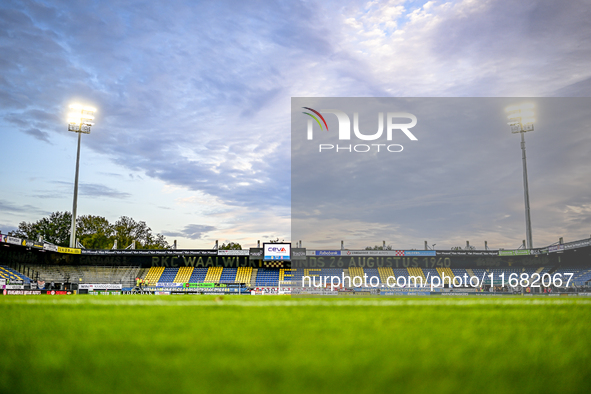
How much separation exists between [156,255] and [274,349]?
172 ft

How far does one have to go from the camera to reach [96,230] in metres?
78.6

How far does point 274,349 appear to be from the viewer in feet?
8.90

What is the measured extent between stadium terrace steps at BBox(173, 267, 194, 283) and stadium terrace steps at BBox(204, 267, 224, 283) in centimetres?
249

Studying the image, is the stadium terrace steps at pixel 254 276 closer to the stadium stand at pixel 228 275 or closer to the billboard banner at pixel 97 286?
the stadium stand at pixel 228 275

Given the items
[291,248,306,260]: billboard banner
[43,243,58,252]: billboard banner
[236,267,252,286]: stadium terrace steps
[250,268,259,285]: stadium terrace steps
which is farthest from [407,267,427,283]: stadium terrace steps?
[43,243,58,252]: billboard banner

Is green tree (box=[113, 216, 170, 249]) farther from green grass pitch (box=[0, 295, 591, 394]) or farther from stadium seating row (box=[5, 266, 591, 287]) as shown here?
green grass pitch (box=[0, 295, 591, 394])

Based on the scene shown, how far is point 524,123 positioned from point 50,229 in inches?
3376

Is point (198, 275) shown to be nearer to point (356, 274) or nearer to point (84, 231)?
point (356, 274)

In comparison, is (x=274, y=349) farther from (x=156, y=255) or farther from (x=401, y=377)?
(x=156, y=255)

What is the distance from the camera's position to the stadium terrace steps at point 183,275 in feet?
165

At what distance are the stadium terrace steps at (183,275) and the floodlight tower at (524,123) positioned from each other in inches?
1687

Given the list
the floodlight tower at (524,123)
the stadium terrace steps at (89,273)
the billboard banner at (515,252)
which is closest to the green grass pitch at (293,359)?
the floodlight tower at (524,123)

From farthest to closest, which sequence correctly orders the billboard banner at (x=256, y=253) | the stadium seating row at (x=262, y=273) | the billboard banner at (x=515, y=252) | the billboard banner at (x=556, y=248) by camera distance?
the stadium seating row at (x=262, y=273)
the billboard banner at (x=256, y=253)
the billboard banner at (x=515, y=252)
the billboard banner at (x=556, y=248)

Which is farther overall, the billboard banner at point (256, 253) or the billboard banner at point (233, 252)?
the billboard banner at point (233, 252)
